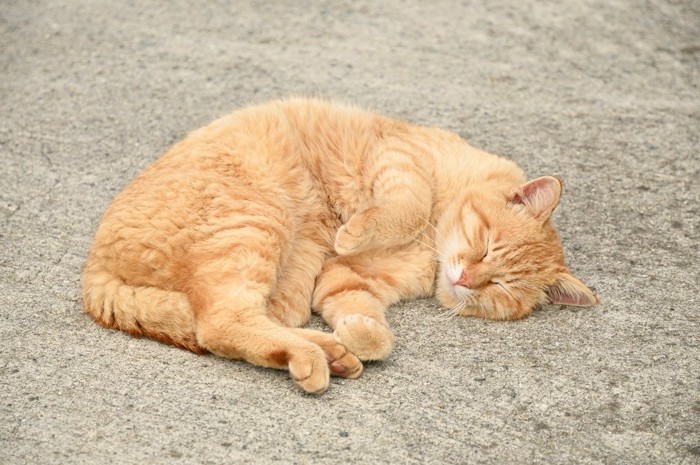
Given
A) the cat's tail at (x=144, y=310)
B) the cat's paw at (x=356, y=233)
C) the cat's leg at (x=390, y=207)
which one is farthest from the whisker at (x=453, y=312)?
the cat's tail at (x=144, y=310)

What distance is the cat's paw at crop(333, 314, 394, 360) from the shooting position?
3.40 meters

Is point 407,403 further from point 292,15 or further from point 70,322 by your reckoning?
point 292,15

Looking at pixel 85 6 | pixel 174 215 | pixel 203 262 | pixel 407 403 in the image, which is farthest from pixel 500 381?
pixel 85 6

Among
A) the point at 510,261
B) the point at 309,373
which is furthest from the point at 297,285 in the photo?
the point at 510,261

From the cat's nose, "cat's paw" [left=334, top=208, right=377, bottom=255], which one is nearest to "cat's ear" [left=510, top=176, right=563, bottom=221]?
the cat's nose

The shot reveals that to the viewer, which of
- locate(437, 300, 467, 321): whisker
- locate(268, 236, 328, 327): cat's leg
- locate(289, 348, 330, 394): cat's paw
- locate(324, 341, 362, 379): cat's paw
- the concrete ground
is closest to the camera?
the concrete ground

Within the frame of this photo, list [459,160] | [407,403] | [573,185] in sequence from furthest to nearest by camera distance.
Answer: [573,185], [459,160], [407,403]

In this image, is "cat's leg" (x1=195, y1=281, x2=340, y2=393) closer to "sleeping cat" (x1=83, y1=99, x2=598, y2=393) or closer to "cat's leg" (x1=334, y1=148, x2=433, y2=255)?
"sleeping cat" (x1=83, y1=99, x2=598, y2=393)

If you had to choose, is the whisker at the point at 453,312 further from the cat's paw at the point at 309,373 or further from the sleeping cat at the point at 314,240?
the cat's paw at the point at 309,373

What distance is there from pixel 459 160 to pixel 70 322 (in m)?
2.18

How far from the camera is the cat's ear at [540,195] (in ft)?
12.5

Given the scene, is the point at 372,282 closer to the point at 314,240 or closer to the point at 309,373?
the point at 314,240

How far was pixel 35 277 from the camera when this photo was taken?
13.1 ft

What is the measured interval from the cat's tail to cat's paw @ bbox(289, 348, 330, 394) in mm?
498
